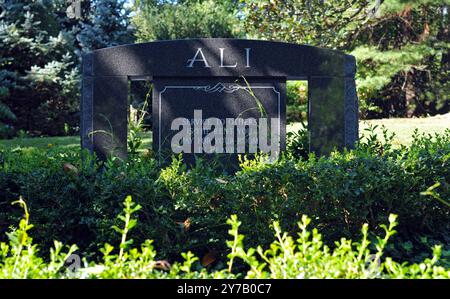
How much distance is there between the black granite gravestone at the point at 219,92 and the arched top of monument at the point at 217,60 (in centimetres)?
1

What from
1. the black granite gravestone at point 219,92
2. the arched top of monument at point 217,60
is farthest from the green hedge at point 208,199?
the arched top of monument at point 217,60

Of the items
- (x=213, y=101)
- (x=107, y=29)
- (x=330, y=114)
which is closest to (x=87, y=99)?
(x=213, y=101)

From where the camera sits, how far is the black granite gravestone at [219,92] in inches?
289

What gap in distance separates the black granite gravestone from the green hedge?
2.28 m

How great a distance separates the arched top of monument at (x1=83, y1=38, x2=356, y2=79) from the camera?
735 cm

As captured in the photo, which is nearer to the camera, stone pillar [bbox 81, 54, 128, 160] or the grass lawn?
stone pillar [bbox 81, 54, 128, 160]

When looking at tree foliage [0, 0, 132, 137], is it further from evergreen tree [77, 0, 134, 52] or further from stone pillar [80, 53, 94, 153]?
stone pillar [80, 53, 94, 153]

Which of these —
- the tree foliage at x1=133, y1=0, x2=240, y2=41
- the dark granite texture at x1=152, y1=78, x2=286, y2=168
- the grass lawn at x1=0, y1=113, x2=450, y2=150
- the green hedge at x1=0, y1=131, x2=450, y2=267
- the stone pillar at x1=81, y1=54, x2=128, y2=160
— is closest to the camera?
the green hedge at x1=0, y1=131, x2=450, y2=267

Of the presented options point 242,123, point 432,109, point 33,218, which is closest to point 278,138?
point 242,123

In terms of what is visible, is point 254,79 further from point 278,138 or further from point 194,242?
point 194,242

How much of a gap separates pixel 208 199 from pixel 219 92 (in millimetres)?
2774

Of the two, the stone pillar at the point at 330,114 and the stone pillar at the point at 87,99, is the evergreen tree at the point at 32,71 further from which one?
the stone pillar at the point at 330,114

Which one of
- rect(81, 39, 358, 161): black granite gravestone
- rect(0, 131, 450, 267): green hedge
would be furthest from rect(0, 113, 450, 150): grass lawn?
rect(0, 131, 450, 267): green hedge

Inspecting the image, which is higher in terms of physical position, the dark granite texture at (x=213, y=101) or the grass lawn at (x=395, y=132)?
the dark granite texture at (x=213, y=101)
